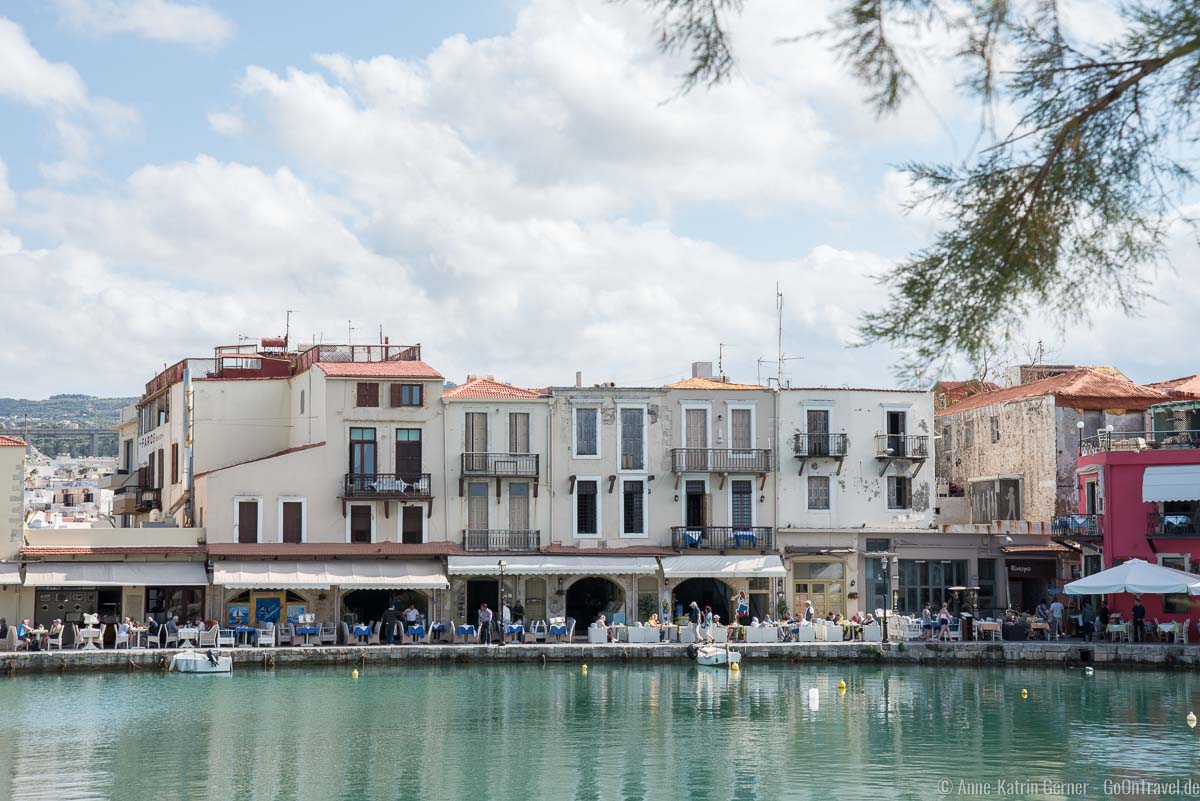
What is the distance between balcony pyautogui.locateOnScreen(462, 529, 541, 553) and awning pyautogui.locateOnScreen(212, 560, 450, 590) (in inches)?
70.8

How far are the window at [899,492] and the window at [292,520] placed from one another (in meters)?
19.1

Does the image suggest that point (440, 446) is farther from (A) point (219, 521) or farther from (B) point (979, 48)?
(B) point (979, 48)

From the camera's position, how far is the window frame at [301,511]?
47594 millimetres

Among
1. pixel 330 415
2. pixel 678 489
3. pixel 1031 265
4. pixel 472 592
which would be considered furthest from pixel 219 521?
pixel 1031 265

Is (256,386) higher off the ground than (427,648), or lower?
higher

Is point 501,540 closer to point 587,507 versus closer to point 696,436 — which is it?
point 587,507

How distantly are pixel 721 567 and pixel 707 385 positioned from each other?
6.74 m

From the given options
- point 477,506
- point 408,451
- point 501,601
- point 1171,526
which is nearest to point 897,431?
point 1171,526

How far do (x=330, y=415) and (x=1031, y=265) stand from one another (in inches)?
1566

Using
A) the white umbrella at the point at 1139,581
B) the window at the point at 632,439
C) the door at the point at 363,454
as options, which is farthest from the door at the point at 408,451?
the white umbrella at the point at 1139,581

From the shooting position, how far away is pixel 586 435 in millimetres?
50531

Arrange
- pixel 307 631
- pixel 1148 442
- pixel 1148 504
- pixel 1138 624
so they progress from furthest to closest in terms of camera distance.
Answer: pixel 1148 442, pixel 1148 504, pixel 307 631, pixel 1138 624

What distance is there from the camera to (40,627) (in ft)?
148

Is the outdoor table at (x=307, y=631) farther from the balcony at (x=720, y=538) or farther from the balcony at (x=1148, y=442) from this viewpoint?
the balcony at (x=1148, y=442)
